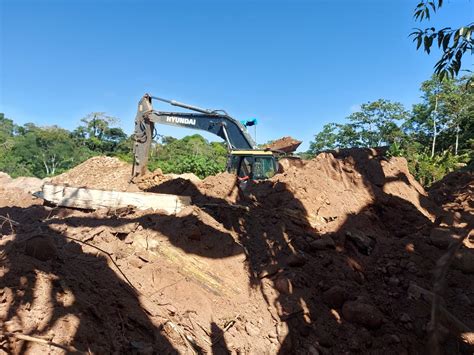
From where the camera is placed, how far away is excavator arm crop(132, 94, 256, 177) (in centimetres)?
1141

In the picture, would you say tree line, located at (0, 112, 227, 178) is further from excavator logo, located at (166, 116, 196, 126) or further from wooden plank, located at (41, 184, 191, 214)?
wooden plank, located at (41, 184, 191, 214)

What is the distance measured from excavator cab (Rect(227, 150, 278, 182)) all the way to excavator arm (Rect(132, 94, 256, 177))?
69 centimetres

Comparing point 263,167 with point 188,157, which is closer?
point 263,167

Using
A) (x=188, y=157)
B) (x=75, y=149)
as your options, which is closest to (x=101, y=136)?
(x=75, y=149)

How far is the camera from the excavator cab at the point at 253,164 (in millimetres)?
10305

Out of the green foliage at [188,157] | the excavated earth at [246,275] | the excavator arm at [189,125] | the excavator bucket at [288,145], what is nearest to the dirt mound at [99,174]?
the excavator arm at [189,125]

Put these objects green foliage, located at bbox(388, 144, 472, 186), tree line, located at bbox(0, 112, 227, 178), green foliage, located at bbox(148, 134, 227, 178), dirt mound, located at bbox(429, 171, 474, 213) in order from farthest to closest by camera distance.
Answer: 1. tree line, located at bbox(0, 112, 227, 178)
2. green foliage, located at bbox(148, 134, 227, 178)
3. green foliage, located at bbox(388, 144, 472, 186)
4. dirt mound, located at bbox(429, 171, 474, 213)

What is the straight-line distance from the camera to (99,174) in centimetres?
1581

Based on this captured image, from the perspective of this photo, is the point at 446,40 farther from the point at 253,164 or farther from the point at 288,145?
the point at 288,145

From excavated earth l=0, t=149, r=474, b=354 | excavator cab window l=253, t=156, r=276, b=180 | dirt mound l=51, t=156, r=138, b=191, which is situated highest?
dirt mound l=51, t=156, r=138, b=191

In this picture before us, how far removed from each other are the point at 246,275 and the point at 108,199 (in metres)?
Answer: 3.06

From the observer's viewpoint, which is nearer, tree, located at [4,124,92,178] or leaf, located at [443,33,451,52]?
leaf, located at [443,33,451,52]

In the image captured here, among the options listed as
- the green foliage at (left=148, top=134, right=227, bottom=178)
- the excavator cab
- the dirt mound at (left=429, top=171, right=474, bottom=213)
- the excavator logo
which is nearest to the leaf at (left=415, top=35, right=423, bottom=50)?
the dirt mound at (left=429, top=171, right=474, bottom=213)

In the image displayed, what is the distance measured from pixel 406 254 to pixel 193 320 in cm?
278
